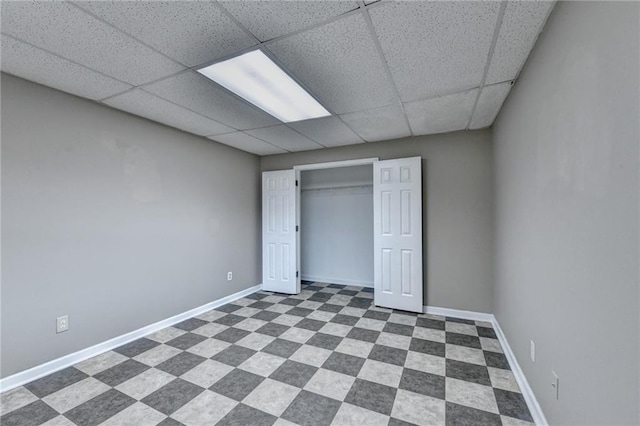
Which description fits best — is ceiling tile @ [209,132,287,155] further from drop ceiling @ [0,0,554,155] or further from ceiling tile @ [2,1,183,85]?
ceiling tile @ [2,1,183,85]

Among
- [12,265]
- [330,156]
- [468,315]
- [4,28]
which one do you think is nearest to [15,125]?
[4,28]

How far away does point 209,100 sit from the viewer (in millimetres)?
2486

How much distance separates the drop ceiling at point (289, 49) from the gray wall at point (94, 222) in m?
0.36

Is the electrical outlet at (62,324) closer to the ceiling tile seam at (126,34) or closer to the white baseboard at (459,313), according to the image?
the ceiling tile seam at (126,34)

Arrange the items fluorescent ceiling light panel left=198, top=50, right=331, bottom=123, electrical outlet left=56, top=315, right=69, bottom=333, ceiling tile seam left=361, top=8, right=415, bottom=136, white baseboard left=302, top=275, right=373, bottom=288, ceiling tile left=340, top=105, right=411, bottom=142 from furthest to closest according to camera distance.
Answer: white baseboard left=302, top=275, right=373, bottom=288
ceiling tile left=340, top=105, right=411, bottom=142
electrical outlet left=56, top=315, right=69, bottom=333
fluorescent ceiling light panel left=198, top=50, right=331, bottom=123
ceiling tile seam left=361, top=8, right=415, bottom=136

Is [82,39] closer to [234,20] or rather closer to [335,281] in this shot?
[234,20]

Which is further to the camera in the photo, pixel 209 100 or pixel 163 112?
pixel 163 112

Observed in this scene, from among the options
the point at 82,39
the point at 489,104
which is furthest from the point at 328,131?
the point at 82,39

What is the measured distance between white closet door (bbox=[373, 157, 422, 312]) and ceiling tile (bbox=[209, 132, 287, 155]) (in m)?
1.70

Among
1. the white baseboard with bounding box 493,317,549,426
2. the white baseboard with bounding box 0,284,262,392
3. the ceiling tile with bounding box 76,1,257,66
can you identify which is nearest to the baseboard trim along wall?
the white baseboard with bounding box 493,317,549,426

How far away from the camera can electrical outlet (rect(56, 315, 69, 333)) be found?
2277 mm

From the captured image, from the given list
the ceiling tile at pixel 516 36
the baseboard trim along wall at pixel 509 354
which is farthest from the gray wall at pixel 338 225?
the ceiling tile at pixel 516 36

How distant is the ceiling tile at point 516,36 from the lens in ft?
4.53

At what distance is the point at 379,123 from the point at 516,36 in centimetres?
160
